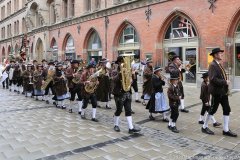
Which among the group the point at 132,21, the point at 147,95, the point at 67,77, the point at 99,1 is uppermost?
the point at 99,1

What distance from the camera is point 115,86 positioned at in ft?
22.5

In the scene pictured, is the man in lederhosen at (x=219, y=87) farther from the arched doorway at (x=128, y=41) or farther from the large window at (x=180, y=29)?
the arched doorway at (x=128, y=41)

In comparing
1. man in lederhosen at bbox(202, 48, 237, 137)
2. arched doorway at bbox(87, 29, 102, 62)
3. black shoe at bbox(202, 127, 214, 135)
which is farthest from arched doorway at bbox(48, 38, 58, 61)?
man in lederhosen at bbox(202, 48, 237, 137)

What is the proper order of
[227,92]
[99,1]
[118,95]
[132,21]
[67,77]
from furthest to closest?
[99,1]
[132,21]
[67,77]
[118,95]
[227,92]

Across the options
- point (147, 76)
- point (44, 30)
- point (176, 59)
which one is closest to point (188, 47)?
point (147, 76)

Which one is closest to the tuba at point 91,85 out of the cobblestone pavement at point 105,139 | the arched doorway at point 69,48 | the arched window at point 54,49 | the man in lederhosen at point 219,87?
the cobblestone pavement at point 105,139

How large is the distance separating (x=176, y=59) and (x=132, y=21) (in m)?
11.9

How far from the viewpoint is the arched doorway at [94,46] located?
23.2m

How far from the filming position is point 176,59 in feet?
24.8

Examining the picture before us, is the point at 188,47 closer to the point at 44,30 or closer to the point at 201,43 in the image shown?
the point at 201,43

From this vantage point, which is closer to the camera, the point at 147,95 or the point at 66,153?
the point at 66,153

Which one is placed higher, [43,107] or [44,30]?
[44,30]

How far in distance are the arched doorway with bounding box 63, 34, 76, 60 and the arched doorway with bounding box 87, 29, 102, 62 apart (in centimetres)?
233

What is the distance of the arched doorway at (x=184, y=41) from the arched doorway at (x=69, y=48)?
37.9 feet
